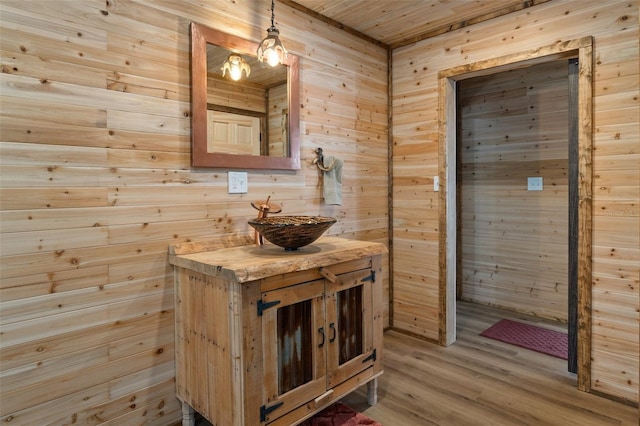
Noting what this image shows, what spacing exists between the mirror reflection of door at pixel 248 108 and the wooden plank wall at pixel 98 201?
15 centimetres

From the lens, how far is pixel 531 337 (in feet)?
10.2

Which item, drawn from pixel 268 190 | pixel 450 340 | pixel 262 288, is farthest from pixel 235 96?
pixel 450 340

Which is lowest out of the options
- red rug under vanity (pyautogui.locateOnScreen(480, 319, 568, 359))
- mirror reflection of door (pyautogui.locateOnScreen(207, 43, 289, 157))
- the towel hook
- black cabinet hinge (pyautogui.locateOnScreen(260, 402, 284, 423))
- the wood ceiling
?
red rug under vanity (pyautogui.locateOnScreen(480, 319, 568, 359))

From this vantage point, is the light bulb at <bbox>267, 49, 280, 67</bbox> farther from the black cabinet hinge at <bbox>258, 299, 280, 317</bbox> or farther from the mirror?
the black cabinet hinge at <bbox>258, 299, 280, 317</bbox>

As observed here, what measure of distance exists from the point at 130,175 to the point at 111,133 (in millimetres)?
205

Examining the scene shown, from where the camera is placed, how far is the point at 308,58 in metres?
2.62

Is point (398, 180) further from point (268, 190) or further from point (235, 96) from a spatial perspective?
point (235, 96)

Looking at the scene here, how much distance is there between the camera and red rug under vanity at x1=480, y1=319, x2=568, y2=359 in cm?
288

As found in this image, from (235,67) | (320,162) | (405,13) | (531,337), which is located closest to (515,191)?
(531,337)

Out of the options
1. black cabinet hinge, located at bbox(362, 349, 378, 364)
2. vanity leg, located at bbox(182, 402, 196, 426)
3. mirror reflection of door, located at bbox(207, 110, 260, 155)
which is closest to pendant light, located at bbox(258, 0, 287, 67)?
mirror reflection of door, located at bbox(207, 110, 260, 155)

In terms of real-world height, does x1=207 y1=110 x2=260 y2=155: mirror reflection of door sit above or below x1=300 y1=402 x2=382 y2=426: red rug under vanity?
above

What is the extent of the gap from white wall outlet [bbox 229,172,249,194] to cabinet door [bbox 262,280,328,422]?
0.75 metres

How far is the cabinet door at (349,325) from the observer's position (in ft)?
6.29

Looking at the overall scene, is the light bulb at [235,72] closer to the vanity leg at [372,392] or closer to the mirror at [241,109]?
the mirror at [241,109]
